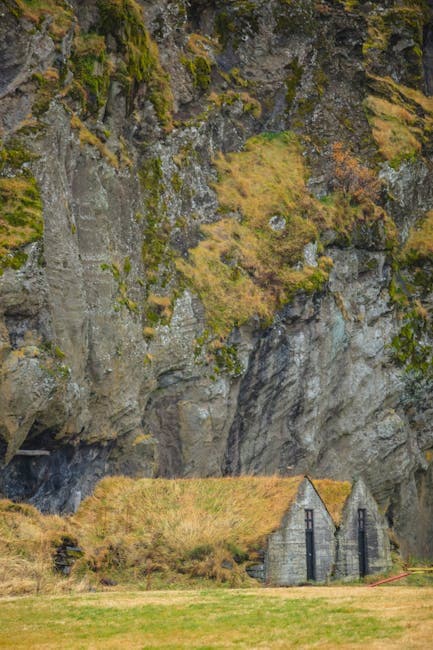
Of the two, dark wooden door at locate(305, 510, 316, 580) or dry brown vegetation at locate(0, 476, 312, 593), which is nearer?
dry brown vegetation at locate(0, 476, 312, 593)

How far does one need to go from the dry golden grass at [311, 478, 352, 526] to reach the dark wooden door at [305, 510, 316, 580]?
142cm

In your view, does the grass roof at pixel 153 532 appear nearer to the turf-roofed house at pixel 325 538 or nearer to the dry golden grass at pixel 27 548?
the dry golden grass at pixel 27 548

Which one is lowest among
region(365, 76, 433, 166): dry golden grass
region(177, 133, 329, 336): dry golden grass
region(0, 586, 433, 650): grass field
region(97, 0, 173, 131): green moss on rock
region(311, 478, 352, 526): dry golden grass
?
region(0, 586, 433, 650): grass field

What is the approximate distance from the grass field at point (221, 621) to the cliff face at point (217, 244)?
11.4 metres

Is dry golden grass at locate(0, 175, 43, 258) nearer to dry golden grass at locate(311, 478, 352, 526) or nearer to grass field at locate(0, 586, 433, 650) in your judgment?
dry golden grass at locate(311, 478, 352, 526)

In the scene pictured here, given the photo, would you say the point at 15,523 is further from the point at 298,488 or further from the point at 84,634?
the point at 84,634

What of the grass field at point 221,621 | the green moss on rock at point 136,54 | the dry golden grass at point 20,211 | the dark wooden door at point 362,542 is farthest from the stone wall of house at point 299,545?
the green moss on rock at point 136,54

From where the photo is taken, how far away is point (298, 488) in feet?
101

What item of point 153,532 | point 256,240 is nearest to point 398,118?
point 256,240

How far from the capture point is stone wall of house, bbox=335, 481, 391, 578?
3169 cm

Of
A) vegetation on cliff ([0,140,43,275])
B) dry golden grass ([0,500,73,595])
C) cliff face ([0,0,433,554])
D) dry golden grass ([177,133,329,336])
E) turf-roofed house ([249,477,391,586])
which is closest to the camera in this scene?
dry golden grass ([0,500,73,595])

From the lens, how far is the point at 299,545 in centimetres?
3002

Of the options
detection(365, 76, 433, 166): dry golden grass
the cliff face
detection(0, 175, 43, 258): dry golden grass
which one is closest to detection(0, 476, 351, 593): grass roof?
the cliff face

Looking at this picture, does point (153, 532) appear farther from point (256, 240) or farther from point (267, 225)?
point (267, 225)
